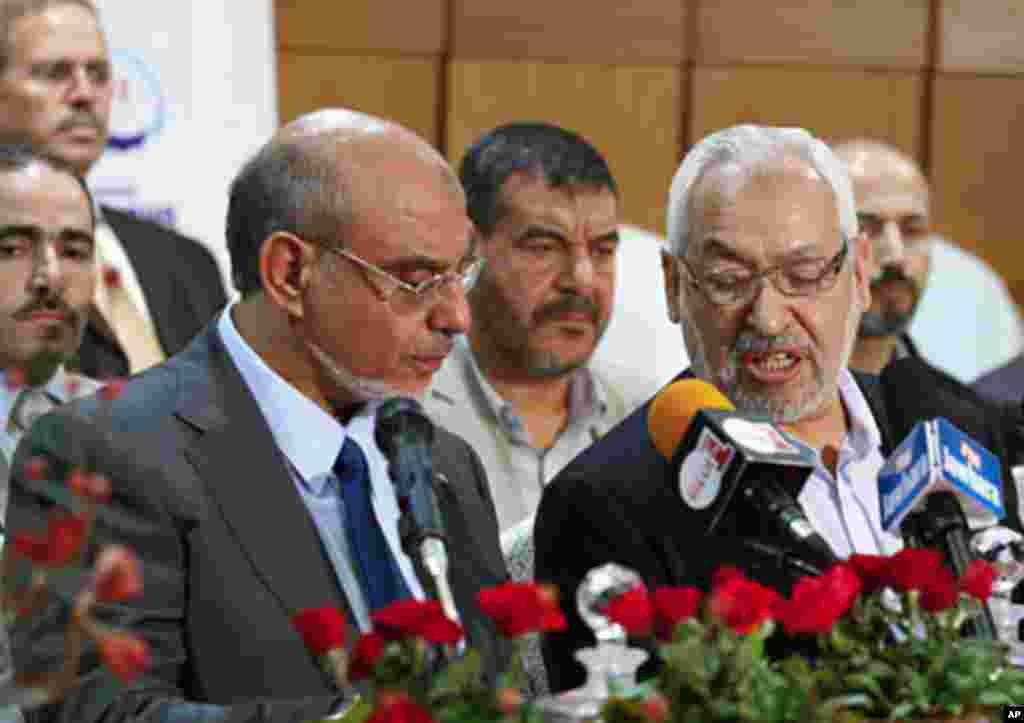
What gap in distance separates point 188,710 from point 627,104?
4454mm

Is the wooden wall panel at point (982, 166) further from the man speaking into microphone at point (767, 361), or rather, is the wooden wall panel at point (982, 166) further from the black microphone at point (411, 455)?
the black microphone at point (411, 455)

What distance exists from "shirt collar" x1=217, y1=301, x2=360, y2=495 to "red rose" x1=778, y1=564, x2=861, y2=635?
96 cm

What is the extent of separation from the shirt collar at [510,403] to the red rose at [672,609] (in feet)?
7.87

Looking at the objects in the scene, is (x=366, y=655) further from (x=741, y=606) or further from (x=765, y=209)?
(x=765, y=209)

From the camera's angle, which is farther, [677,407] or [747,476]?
[677,407]

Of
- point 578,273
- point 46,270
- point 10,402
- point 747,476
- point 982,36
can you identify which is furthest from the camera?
point 982,36

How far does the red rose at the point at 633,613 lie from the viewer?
1609 millimetres

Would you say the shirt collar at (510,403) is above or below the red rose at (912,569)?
below

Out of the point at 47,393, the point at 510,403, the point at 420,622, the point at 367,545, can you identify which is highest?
the point at 420,622

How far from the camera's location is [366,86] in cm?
633

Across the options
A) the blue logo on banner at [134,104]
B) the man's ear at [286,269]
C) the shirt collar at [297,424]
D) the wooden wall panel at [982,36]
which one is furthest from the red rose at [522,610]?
the wooden wall panel at [982,36]

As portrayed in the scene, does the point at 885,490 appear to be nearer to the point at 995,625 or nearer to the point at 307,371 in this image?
the point at 995,625

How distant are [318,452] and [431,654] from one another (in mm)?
896

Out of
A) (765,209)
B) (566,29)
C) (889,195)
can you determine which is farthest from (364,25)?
(765,209)
